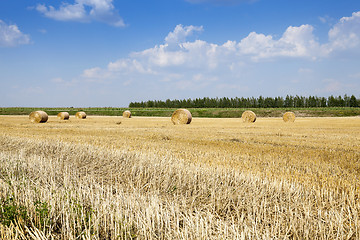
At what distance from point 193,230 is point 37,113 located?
3196 centimetres

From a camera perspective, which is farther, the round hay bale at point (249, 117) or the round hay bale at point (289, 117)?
the round hay bale at point (289, 117)

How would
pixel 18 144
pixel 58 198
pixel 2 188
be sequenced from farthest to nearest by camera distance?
pixel 18 144 < pixel 2 188 < pixel 58 198

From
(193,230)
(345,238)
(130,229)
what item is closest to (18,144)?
(130,229)

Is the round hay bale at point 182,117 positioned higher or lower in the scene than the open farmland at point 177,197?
higher

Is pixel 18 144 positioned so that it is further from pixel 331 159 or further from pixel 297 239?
pixel 331 159

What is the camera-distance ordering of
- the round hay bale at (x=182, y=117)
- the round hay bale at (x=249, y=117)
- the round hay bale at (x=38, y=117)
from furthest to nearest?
the round hay bale at (x=249, y=117) < the round hay bale at (x=38, y=117) < the round hay bale at (x=182, y=117)

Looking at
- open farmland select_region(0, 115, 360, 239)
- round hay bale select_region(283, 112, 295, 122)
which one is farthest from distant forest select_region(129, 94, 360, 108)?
open farmland select_region(0, 115, 360, 239)

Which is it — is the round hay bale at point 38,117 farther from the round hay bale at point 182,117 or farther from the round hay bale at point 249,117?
the round hay bale at point 249,117

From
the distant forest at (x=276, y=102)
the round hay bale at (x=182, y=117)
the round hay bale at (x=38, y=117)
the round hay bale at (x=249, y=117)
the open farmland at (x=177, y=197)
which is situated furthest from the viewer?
Answer: the distant forest at (x=276, y=102)

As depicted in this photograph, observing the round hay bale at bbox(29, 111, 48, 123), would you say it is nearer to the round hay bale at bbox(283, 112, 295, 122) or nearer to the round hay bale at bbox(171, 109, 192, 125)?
the round hay bale at bbox(171, 109, 192, 125)

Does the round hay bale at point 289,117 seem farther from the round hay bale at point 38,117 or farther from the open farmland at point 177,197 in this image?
the round hay bale at point 38,117

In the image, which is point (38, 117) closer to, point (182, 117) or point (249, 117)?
point (182, 117)

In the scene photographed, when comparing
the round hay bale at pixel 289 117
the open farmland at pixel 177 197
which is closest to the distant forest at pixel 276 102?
the round hay bale at pixel 289 117

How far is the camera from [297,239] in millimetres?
3389
